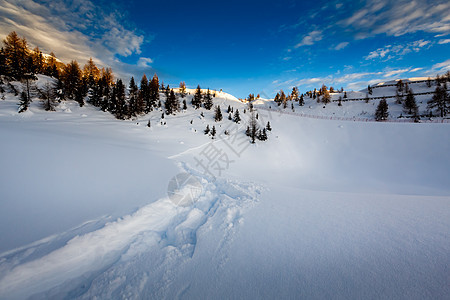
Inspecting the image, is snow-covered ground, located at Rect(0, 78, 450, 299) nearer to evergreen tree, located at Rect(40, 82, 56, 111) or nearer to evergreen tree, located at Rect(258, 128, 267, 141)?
evergreen tree, located at Rect(258, 128, 267, 141)

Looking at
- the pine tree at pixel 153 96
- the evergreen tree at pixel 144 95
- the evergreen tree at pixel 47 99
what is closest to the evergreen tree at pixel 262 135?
the evergreen tree at pixel 144 95

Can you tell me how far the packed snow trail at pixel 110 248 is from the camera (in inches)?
99.9

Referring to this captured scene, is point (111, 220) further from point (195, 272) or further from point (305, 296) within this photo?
point (305, 296)

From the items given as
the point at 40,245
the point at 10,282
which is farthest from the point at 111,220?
the point at 10,282

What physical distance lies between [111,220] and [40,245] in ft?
3.93

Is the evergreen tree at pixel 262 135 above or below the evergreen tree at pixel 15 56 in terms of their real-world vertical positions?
below

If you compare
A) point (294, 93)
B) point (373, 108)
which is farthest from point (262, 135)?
point (294, 93)

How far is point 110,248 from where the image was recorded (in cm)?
346

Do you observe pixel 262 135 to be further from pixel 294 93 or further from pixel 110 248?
pixel 294 93

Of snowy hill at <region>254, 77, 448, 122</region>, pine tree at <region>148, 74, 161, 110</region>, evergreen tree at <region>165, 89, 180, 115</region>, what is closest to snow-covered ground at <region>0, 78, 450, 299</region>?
evergreen tree at <region>165, 89, 180, 115</region>

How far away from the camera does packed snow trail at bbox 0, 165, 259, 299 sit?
2.54m

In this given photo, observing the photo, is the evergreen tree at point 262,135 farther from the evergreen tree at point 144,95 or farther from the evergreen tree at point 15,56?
the evergreen tree at point 15,56

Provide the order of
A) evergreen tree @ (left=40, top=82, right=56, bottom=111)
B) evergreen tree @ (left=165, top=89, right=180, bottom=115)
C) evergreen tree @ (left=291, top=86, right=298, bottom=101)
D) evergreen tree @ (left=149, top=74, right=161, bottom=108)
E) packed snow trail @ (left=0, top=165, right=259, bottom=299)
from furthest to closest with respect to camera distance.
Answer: evergreen tree @ (left=291, top=86, right=298, bottom=101) < evergreen tree @ (left=149, top=74, right=161, bottom=108) < evergreen tree @ (left=165, top=89, right=180, bottom=115) < evergreen tree @ (left=40, top=82, right=56, bottom=111) < packed snow trail @ (left=0, top=165, right=259, bottom=299)

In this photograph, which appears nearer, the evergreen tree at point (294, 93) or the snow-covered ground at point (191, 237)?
the snow-covered ground at point (191, 237)
